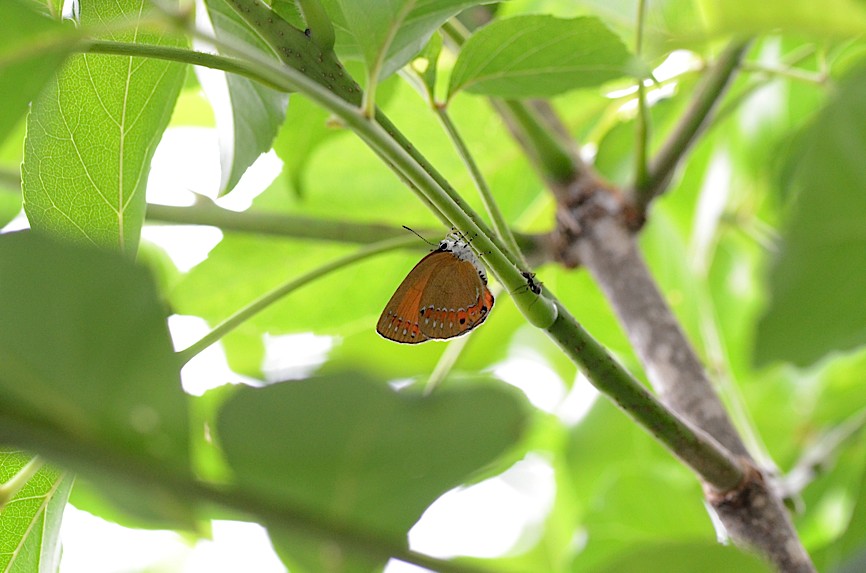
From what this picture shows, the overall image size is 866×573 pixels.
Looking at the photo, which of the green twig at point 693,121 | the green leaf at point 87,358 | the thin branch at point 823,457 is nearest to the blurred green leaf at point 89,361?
the green leaf at point 87,358

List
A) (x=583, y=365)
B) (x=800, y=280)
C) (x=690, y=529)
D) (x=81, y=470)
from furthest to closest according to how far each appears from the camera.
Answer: (x=690, y=529)
(x=800, y=280)
(x=583, y=365)
(x=81, y=470)

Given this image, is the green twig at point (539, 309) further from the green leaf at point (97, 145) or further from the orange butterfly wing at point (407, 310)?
the orange butterfly wing at point (407, 310)

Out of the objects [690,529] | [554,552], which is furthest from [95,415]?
[554,552]

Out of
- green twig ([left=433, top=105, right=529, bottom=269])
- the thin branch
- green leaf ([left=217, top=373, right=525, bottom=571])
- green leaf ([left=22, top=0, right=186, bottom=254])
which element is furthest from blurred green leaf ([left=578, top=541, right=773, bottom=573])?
the thin branch

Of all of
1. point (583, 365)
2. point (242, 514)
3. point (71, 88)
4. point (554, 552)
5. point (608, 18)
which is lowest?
point (242, 514)

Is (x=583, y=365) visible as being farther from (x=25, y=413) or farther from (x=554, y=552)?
(x=554, y=552)

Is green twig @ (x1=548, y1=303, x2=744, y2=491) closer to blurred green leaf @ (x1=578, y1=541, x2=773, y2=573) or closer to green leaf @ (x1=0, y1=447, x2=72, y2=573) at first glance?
blurred green leaf @ (x1=578, y1=541, x2=773, y2=573)
